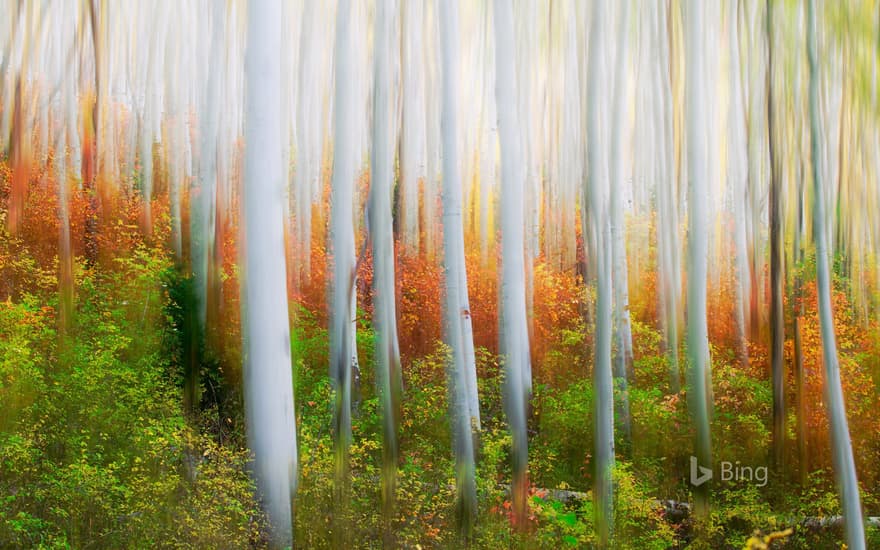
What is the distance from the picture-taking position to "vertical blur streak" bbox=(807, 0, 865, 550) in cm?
283

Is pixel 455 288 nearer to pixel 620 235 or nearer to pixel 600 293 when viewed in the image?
pixel 600 293

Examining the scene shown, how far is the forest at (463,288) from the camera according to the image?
2.84 meters

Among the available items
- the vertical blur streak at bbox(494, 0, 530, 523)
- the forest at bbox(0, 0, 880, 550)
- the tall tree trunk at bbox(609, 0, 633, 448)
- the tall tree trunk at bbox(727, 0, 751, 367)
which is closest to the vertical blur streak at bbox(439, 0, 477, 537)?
the forest at bbox(0, 0, 880, 550)

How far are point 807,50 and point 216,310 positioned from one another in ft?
11.3

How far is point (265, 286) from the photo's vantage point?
2838 mm

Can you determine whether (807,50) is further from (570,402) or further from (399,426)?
(399,426)

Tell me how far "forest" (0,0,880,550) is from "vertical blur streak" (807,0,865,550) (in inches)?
0.5

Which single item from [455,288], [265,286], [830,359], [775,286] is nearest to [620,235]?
[775,286]

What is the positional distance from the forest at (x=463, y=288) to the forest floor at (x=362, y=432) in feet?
0.05

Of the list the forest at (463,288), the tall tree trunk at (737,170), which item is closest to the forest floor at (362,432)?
the forest at (463,288)

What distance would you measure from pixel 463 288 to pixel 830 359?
6.25 ft

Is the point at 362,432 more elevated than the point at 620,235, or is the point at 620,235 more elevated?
the point at 620,235

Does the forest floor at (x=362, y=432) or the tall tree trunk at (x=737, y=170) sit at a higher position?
the tall tree trunk at (x=737, y=170)

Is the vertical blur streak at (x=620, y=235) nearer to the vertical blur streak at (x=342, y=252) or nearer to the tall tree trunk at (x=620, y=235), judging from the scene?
the tall tree trunk at (x=620, y=235)
